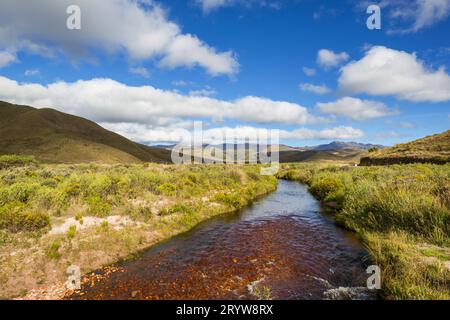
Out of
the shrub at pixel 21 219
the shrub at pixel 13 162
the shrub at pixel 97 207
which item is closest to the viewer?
the shrub at pixel 21 219

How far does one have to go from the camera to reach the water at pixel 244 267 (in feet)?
28.5

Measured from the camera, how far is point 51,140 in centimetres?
8250

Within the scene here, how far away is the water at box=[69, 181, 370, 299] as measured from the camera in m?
8.69

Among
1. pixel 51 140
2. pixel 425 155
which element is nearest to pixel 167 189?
pixel 425 155

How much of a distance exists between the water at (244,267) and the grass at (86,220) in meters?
1.32

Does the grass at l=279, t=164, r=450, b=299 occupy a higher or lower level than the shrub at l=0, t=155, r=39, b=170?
lower

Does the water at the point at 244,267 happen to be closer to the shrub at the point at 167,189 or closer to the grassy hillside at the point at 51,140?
the shrub at the point at 167,189

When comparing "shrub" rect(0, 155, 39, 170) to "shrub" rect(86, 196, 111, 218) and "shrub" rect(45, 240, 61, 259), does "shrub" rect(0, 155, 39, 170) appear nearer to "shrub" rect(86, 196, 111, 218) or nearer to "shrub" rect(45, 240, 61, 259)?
"shrub" rect(86, 196, 111, 218)

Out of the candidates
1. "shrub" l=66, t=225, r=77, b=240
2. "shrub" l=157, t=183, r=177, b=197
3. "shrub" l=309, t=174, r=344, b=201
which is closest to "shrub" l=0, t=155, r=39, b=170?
"shrub" l=157, t=183, r=177, b=197

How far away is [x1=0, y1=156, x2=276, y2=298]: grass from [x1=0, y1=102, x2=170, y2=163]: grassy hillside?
59.8 m

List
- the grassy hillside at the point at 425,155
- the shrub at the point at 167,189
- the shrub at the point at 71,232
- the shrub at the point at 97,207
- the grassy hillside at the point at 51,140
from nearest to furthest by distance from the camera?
1. the shrub at the point at 71,232
2. the shrub at the point at 97,207
3. the shrub at the point at 167,189
4. the grassy hillside at the point at 425,155
5. the grassy hillside at the point at 51,140

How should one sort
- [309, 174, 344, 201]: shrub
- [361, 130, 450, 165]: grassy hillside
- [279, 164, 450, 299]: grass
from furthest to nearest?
[361, 130, 450, 165]: grassy hillside, [309, 174, 344, 201]: shrub, [279, 164, 450, 299]: grass

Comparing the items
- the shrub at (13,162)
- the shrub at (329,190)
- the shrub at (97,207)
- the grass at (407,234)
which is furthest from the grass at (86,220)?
the shrub at (13,162)

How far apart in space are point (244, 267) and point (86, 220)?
9155 millimetres
